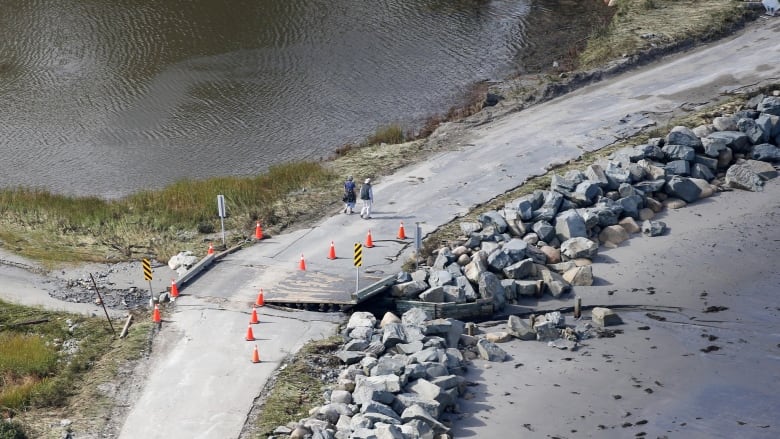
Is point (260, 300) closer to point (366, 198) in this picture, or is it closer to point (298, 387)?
point (298, 387)

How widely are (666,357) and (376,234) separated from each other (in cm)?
908

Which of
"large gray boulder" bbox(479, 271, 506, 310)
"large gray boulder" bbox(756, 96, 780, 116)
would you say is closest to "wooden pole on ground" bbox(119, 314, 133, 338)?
"large gray boulder" bbox(479, 271, 506, 310)

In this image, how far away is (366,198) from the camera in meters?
30.3

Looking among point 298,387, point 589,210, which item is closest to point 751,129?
point 589,210

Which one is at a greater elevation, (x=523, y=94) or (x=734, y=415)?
(x=523, y=94)

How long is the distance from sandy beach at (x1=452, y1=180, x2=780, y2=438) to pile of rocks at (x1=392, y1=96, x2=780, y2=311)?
2.43 feet

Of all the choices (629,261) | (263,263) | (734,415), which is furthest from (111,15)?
(734,415)

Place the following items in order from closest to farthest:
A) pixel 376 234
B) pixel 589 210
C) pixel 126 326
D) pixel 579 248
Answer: pixel 126 326 < pixel 579 248 < pixel 376 234 < pixel 589 210

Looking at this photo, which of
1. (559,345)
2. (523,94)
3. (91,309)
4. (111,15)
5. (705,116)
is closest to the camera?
(559,345)

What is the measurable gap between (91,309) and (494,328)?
34.1 feet

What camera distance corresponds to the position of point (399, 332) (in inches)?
950

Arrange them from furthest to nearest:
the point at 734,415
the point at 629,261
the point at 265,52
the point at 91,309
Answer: the point at 265,52 → the point at 629,261 → the point at 91,309 → the point at 734,415

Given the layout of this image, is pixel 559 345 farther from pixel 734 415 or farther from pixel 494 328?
pixel 734 415

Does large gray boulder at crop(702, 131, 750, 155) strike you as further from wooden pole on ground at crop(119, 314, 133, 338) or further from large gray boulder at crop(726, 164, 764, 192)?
Answer: wooden pole on ground at crop(119, 314, 133, 338)
